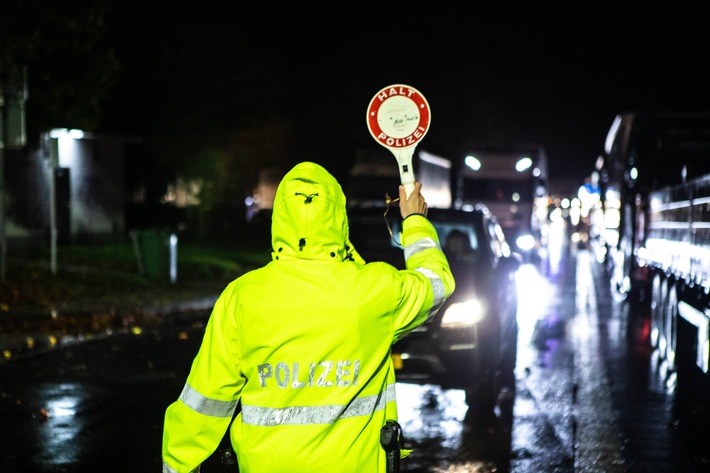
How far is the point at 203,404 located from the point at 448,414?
578 centimetres

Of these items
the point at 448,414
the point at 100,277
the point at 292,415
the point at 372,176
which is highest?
the point at 372,176

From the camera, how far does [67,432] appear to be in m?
7.77

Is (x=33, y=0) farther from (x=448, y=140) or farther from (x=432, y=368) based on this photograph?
(x=448, y=140)

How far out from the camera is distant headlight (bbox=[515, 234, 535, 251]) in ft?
110

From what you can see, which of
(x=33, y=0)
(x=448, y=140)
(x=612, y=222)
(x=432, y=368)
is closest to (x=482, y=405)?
(x=432, y=368)

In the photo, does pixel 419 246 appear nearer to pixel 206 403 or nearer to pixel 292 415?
pixel 292 415

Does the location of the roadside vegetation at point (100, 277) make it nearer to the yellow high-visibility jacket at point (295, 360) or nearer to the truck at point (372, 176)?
the truck at point (372, 176)

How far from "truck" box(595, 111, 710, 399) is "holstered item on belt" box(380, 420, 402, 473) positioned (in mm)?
5651

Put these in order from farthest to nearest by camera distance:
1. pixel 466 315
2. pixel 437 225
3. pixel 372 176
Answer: pixel 372 176 < pixel 437 225 < pixel 466 315

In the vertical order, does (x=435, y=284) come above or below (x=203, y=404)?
above

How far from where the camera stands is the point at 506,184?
35500 millimetres

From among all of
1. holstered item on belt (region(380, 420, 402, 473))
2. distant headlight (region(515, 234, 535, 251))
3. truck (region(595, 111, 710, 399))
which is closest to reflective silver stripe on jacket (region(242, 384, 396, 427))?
holstered item on belt (region(380, 420, 402, 473))

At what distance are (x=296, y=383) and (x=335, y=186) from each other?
649mm

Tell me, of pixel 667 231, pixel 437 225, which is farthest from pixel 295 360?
pixel 667 231
